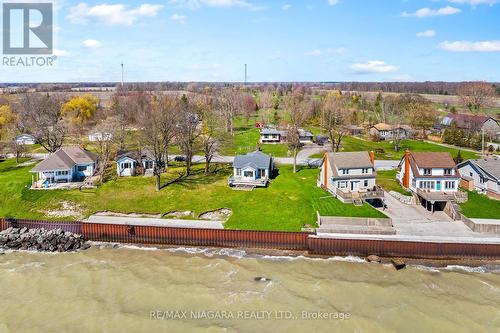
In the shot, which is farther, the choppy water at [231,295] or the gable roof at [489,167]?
the gable roof at [489,167]

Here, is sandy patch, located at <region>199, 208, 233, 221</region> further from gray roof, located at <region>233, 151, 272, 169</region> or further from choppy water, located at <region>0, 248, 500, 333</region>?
gray roof, located at <region>233, 151, 272, 169</region>

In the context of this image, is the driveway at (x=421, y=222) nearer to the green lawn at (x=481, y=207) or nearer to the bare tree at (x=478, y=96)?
the green lawn at (x=481, y=207)

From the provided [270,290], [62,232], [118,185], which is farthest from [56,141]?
[270,290]

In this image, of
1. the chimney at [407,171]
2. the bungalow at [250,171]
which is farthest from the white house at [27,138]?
the chimney at [407,171]

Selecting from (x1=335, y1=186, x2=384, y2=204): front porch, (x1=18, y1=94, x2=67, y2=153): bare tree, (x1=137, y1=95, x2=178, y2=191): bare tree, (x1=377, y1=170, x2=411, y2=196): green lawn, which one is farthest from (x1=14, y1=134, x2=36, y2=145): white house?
(x1=377, y1=170, x2=411, y2=196): green lawn

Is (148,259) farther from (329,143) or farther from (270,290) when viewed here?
(329,143)

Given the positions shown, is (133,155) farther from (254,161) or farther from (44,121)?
(44,121)
